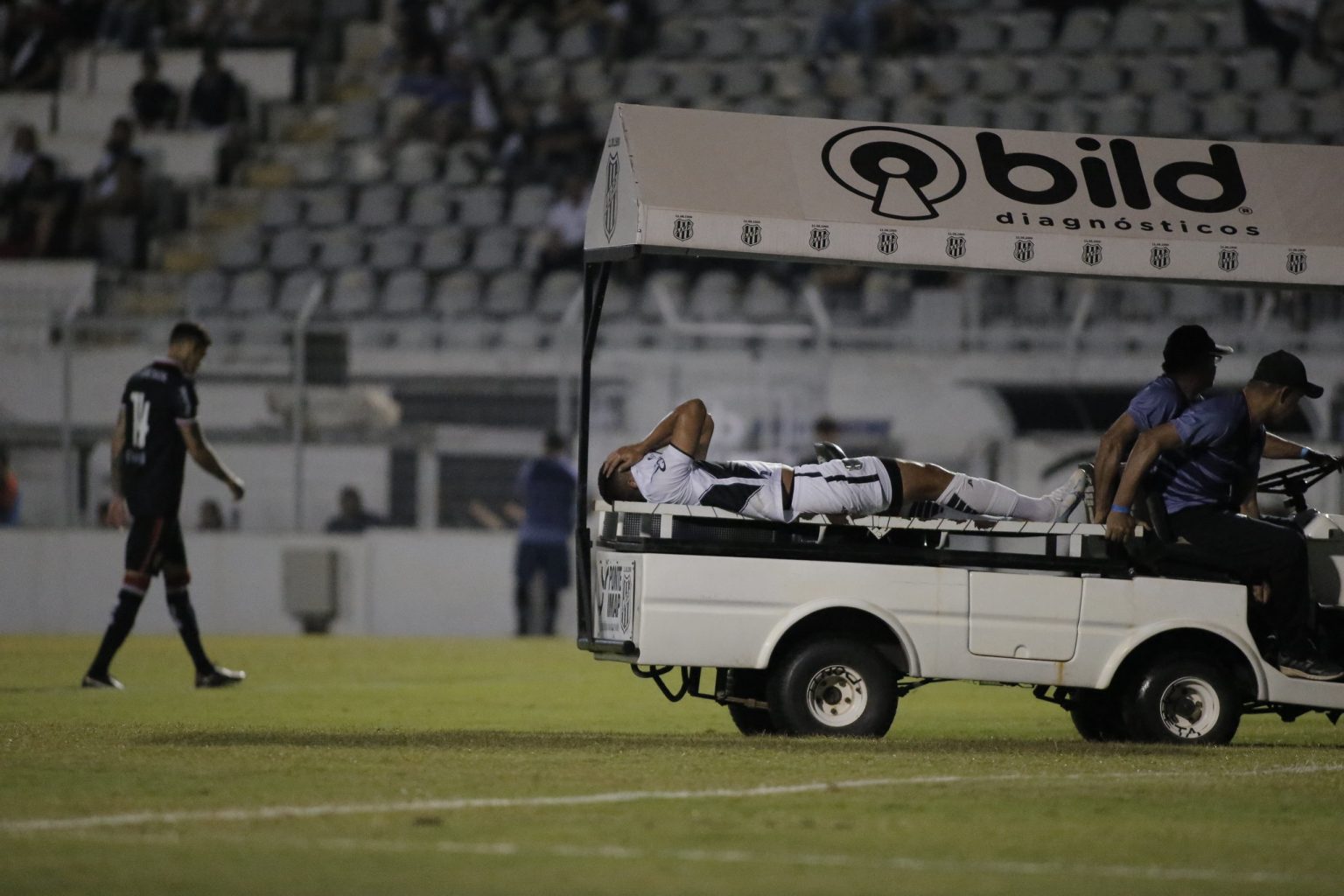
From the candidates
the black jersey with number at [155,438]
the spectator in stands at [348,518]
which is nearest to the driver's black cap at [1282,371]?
the black jersey with number at [155,438]

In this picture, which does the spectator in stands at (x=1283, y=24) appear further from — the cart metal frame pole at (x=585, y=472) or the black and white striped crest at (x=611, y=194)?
the black and white striped crest at (x=611, y=194)

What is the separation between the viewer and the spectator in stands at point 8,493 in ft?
66.4

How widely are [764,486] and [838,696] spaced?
0.91 metres

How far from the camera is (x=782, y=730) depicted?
8.88 meters

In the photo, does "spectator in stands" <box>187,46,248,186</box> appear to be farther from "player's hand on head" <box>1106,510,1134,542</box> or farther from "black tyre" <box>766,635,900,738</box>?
"player's hand on head" <box>1106,510,1134,542</box>

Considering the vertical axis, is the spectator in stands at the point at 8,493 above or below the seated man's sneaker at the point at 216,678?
above

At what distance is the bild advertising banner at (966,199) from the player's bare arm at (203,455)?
3.06 metres

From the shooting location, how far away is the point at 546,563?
19719 mm

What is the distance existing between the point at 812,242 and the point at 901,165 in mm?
662

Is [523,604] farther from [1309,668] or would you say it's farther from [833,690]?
[1309,668]

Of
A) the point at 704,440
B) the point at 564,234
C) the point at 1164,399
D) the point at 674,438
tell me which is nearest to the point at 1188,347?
the point at 1164,399

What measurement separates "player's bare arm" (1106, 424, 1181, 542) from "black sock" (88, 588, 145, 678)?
548 centimetres

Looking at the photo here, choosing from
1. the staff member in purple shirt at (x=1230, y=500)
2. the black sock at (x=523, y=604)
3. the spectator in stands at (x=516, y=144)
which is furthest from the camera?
the spectator in stands at (x=516, y=144)

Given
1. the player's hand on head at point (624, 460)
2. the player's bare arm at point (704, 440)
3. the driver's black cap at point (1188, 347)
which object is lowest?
the player's hand on head at point (624, 460)
